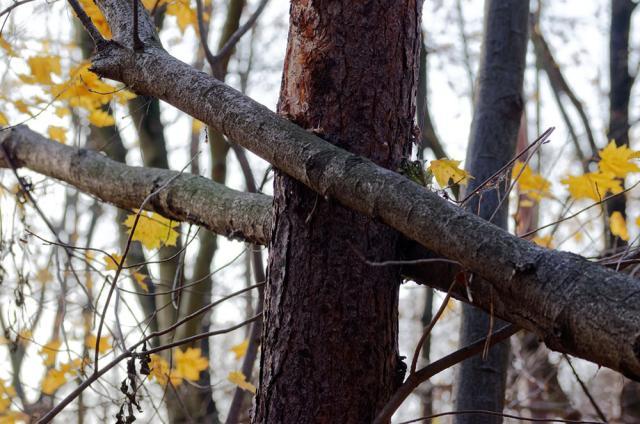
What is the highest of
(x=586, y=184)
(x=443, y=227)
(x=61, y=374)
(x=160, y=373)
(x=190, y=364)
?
(x=586, y=184)

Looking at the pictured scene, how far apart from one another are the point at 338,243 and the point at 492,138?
1.38 metres

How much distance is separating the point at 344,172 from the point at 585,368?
9.07m

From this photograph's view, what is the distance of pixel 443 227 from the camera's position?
111 cm

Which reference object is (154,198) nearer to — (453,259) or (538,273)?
A: (453,259)

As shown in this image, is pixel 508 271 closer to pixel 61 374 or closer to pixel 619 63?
pixel 61 374

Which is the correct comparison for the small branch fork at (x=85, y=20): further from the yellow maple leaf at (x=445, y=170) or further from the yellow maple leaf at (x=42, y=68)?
the yellow maple leaf at (x=42, y=68)

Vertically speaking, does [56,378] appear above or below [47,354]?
below

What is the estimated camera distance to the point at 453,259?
112 cm

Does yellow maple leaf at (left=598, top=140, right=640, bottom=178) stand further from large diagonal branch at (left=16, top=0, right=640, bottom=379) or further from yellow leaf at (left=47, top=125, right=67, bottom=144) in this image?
yellow leaf at (left=47, top=125, right=67, bottom=144)

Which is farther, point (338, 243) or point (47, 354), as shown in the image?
point (47, 354)

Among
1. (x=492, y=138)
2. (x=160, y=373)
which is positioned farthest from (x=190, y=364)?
(x=492, y=138)

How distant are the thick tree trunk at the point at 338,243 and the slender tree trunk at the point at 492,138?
105cm

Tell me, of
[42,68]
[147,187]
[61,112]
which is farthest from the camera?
[61,112]

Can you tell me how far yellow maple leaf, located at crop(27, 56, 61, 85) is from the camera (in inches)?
123
